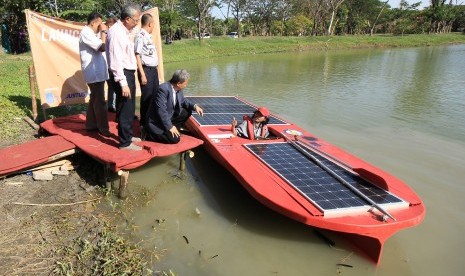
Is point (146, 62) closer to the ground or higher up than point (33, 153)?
higher up

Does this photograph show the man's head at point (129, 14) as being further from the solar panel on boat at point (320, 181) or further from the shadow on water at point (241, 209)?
the shadow on water at point (241, 209)

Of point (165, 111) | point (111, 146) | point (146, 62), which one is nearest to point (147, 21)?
point (146, 62)

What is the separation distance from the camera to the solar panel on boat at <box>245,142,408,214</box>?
3904 millimetres

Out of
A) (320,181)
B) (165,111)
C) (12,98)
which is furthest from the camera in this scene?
(12,98)

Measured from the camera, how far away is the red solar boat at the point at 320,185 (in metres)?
3.65

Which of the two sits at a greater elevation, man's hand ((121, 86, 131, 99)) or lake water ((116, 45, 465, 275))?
man's hand ((121, 86, 131, 99))

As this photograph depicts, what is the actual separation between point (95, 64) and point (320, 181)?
382cm

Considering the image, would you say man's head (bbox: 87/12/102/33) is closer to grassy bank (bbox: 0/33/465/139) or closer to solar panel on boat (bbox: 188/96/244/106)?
grassy bank (bbox: 0/33/465/139)

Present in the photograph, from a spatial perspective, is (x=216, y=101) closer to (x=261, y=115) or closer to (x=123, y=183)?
(x=261, y=115)

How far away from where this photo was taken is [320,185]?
14.1 ft

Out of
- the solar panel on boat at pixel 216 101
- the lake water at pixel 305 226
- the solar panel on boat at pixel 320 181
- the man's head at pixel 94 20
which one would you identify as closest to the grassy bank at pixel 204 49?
the man's head at pixel 94 20

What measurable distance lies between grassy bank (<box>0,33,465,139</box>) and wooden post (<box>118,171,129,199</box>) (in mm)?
3043

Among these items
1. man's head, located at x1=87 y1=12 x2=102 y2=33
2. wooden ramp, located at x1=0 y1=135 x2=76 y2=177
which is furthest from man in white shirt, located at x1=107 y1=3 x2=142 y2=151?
wooden ramp, located at x1=0 y1=135 x2=76 y2=177

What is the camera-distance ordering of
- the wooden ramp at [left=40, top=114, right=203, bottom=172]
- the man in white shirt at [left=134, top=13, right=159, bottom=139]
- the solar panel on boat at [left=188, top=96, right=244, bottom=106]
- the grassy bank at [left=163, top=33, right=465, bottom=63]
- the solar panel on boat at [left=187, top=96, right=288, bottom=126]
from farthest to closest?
the grassy bank at [left=163, top=33, right=465, bottom=63]
the solar panel on boat at [left=188, top=96, right=244, bottom=106]
the solar panel on boat at [left=187, top=96, right=288, bottom=126]
the man in white shirt at [left=134, top=13, right=159, bottom=139]
the wooden ramp at [left=40, top=114, right=203, bottom=172]
